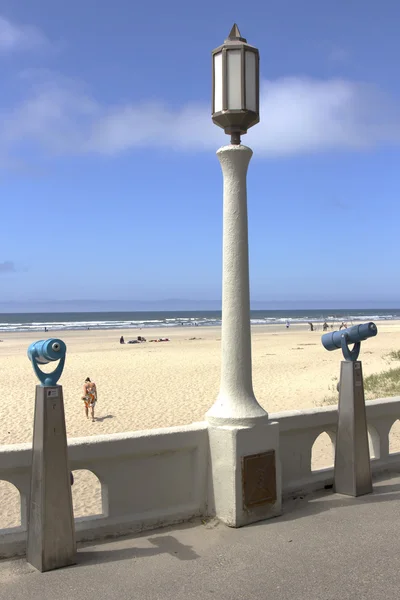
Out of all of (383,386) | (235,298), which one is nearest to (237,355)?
(235,298)

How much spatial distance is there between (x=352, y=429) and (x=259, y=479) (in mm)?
1116

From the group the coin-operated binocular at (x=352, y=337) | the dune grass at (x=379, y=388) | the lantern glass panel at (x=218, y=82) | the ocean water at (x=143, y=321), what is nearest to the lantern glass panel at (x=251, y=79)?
the lantern glass panel at (x=218, y=82)

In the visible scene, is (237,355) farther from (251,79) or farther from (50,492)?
(251,79)

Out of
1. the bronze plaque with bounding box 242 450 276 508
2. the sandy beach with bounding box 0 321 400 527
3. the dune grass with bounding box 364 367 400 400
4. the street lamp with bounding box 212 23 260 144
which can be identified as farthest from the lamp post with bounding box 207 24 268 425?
the dune grass with bounding box 364 367 400 400

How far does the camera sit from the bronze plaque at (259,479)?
4.64 m

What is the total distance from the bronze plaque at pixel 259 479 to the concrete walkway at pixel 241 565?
0.19 metres

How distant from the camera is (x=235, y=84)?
499 cm

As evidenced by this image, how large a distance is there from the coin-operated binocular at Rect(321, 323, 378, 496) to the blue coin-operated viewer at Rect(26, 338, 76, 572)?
99.8 inches

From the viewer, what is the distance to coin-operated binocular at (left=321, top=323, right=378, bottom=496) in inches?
210

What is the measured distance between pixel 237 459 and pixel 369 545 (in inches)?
42.9

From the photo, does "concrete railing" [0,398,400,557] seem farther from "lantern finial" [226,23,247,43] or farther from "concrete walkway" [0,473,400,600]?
"lantern finial" [226,23,247,43]

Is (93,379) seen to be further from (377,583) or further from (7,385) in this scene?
(377,583)

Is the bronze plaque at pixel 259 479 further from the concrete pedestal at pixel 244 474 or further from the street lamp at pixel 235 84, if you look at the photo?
the street lamp at pixel 235 84

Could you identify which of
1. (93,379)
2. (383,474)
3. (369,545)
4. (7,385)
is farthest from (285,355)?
(369,545)
